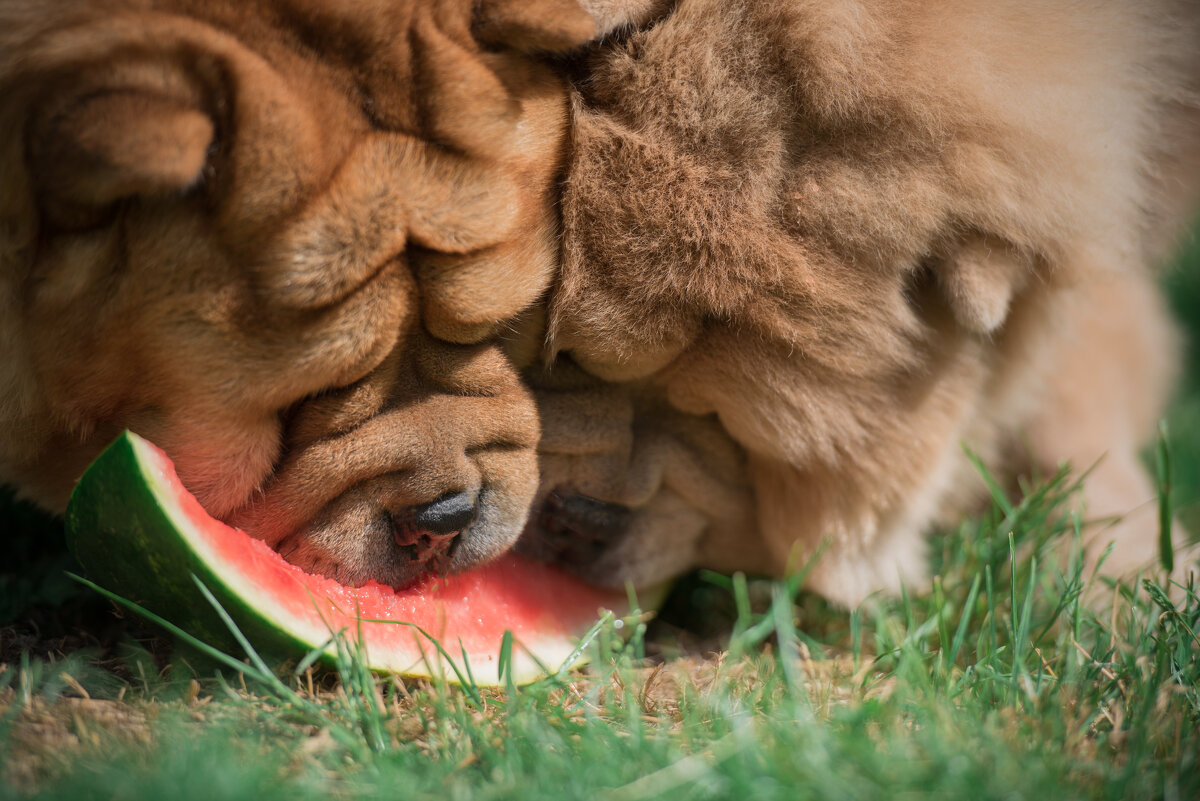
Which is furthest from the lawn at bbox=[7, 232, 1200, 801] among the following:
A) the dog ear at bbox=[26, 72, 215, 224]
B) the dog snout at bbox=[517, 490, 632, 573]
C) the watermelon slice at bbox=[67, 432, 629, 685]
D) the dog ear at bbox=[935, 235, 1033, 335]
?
the dog ear at bbox=[26, 72, 215, 224]

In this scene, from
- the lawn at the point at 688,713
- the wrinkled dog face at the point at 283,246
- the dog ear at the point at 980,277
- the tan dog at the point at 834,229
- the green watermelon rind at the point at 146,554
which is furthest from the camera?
the dog ear at the point at 980,277

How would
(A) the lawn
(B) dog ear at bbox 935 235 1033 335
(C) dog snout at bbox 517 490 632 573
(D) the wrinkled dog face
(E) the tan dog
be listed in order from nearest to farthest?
(A) the lawn → (D) the wrinkled dog face → (E) the tan dog → (B) dog ear at bbox 935 235 1033 335 → (C) dog snout at bbox 517 490 632 573

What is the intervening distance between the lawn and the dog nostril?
259mm

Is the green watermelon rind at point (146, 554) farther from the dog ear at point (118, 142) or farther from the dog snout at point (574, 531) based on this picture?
the dog snout at point (574, 531)

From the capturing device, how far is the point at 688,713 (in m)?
1.55

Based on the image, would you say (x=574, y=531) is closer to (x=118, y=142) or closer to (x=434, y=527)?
(x=434, y=527)

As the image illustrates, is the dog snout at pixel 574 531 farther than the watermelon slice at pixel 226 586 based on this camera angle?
Yes

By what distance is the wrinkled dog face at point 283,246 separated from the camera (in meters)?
1.32

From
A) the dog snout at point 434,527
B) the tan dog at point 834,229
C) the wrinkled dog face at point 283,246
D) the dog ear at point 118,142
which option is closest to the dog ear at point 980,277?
the tan dog at point 834,229

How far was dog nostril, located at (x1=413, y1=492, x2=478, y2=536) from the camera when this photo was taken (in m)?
1.69

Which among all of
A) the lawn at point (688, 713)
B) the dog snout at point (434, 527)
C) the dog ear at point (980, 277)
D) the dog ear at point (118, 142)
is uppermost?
the dog ear at point (118, 142)

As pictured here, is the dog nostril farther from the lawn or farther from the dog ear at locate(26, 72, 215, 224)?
the dog ear at locate(26, 72, 215, 224)

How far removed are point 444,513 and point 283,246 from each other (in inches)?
21.4

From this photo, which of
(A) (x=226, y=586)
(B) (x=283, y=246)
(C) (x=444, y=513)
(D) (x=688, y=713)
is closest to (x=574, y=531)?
(C) (x=444, y=513)
